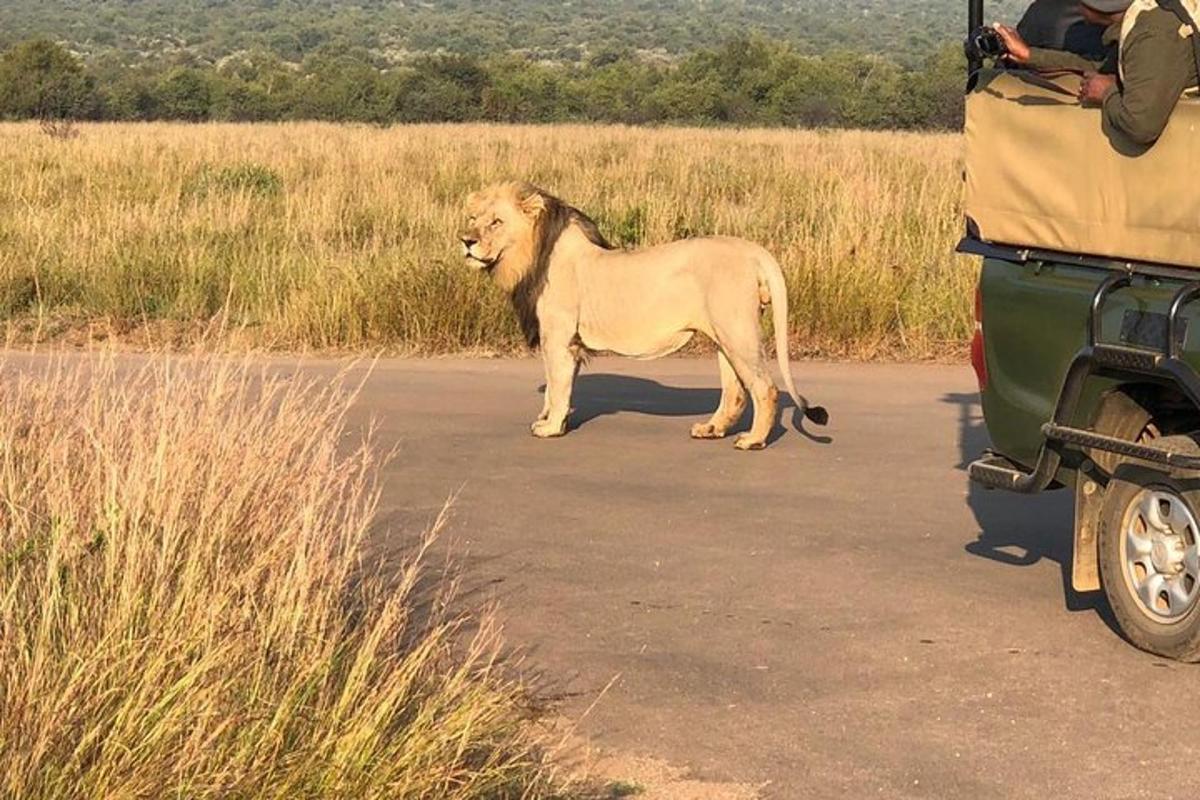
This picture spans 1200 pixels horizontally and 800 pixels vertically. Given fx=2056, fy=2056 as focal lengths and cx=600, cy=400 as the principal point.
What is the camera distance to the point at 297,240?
736 inches

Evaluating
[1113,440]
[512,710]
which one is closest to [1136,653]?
[1113,440]

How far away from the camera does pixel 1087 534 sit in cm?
693

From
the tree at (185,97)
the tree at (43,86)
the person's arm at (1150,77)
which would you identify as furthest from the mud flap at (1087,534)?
the tree at (185,97)

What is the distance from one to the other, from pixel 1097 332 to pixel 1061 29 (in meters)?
2.05

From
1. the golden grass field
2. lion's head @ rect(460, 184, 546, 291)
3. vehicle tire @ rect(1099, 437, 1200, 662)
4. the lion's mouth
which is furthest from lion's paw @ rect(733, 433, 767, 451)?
vehicle tire @ rect(1099, 437, 1200, 662)

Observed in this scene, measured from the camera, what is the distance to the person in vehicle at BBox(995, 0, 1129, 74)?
7123 mm

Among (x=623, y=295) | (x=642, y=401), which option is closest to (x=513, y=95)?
(x=642, y=401)

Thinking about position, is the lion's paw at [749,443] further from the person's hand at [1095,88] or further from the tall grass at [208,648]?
the tall grass at [208,648]

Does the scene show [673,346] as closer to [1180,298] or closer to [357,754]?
[1180,298]

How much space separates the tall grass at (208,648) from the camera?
14.0 feet

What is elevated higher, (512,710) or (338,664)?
(338,664)

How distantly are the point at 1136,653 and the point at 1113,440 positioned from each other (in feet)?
2.38

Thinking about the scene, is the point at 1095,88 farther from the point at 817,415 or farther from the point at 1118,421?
the point at 817,415

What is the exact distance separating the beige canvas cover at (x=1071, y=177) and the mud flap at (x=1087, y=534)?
0.79 metres
